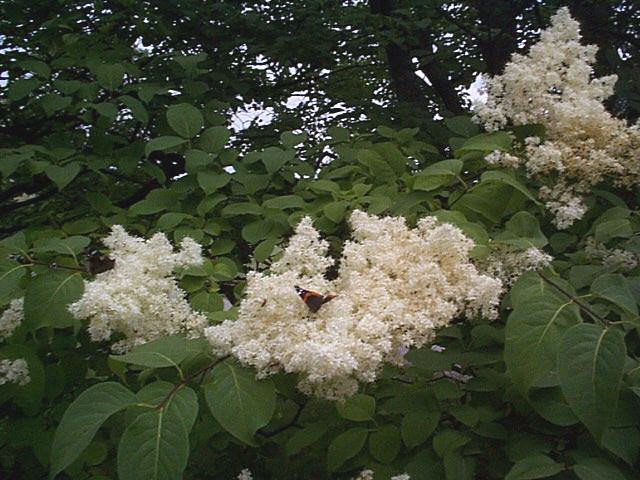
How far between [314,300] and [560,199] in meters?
0.96

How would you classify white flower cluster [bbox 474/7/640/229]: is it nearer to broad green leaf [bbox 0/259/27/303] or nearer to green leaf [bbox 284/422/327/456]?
green leaf [bbox 284/422/327/456]

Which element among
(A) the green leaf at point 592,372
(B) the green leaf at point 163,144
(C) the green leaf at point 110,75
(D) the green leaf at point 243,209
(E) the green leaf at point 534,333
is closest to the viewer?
(A) the green leaf at point 592,372

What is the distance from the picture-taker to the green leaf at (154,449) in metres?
1.30

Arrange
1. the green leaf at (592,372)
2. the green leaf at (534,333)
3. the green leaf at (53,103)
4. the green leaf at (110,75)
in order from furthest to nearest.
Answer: the green leaf at (110,75) < the green leaf at (53,103) < the green leaf at (534,333) < the green leaf at (592,372)

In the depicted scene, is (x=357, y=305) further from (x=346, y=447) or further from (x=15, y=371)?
(x=15, y=371)

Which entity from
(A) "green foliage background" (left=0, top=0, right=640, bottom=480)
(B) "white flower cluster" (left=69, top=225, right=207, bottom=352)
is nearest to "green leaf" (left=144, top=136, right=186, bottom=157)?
(A) "green foliage background" (left=0, top=0, right=640, bottom=480)

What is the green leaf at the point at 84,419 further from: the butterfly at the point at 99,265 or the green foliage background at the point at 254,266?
the butterfly at the point at 99,265

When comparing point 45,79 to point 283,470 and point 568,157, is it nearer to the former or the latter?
point 283,470

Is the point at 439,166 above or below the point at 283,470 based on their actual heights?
above

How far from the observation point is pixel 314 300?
1.48m

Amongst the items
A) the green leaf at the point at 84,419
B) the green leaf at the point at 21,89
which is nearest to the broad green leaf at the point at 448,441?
the green leaf at the point at 84,419

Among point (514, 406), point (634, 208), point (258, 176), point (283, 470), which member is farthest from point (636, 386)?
point (258, 176)

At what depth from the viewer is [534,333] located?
1424mm

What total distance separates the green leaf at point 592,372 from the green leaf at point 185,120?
5.13 feet
